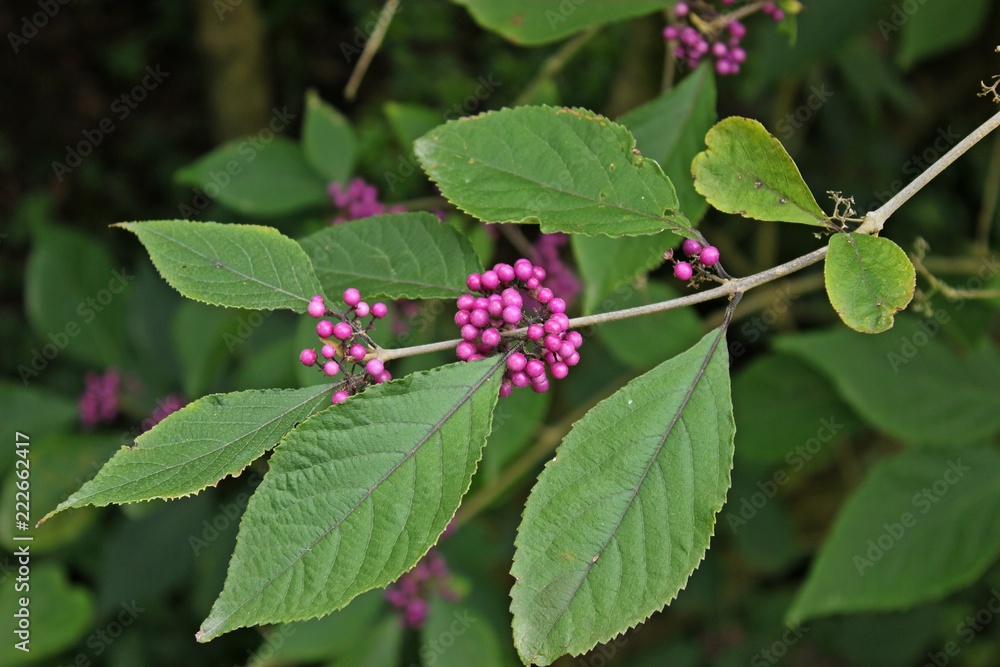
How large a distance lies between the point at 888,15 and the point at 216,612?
132 inches

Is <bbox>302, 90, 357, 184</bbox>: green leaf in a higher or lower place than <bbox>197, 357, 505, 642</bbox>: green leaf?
lower

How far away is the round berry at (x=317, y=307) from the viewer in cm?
116

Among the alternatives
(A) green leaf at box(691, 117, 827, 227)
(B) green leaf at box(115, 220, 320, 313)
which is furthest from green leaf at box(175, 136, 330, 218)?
(A) green leaf at box(691, 117, 827, 227)

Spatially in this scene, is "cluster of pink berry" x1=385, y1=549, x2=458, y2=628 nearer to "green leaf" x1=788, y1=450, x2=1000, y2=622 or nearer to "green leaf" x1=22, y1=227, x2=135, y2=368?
"green leaf" x1=788, y1=450, x2=1000, y2=622

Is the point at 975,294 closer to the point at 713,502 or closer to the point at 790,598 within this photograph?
the point at 713,502

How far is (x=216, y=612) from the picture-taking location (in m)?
0.94

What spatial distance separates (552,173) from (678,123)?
0.59 meters

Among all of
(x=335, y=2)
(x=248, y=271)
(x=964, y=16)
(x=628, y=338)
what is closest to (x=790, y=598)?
(x=628, y=338)

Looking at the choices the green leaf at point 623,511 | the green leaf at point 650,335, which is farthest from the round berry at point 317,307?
the green leaf at point 650,335

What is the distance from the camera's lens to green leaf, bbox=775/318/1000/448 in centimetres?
244

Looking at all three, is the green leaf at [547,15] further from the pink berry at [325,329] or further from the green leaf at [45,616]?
the green leaf at [45,616]

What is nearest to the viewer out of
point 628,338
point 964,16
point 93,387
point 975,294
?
point 975,294

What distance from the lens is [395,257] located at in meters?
1.36

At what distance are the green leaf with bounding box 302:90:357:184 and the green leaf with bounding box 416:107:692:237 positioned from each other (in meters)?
1.30
